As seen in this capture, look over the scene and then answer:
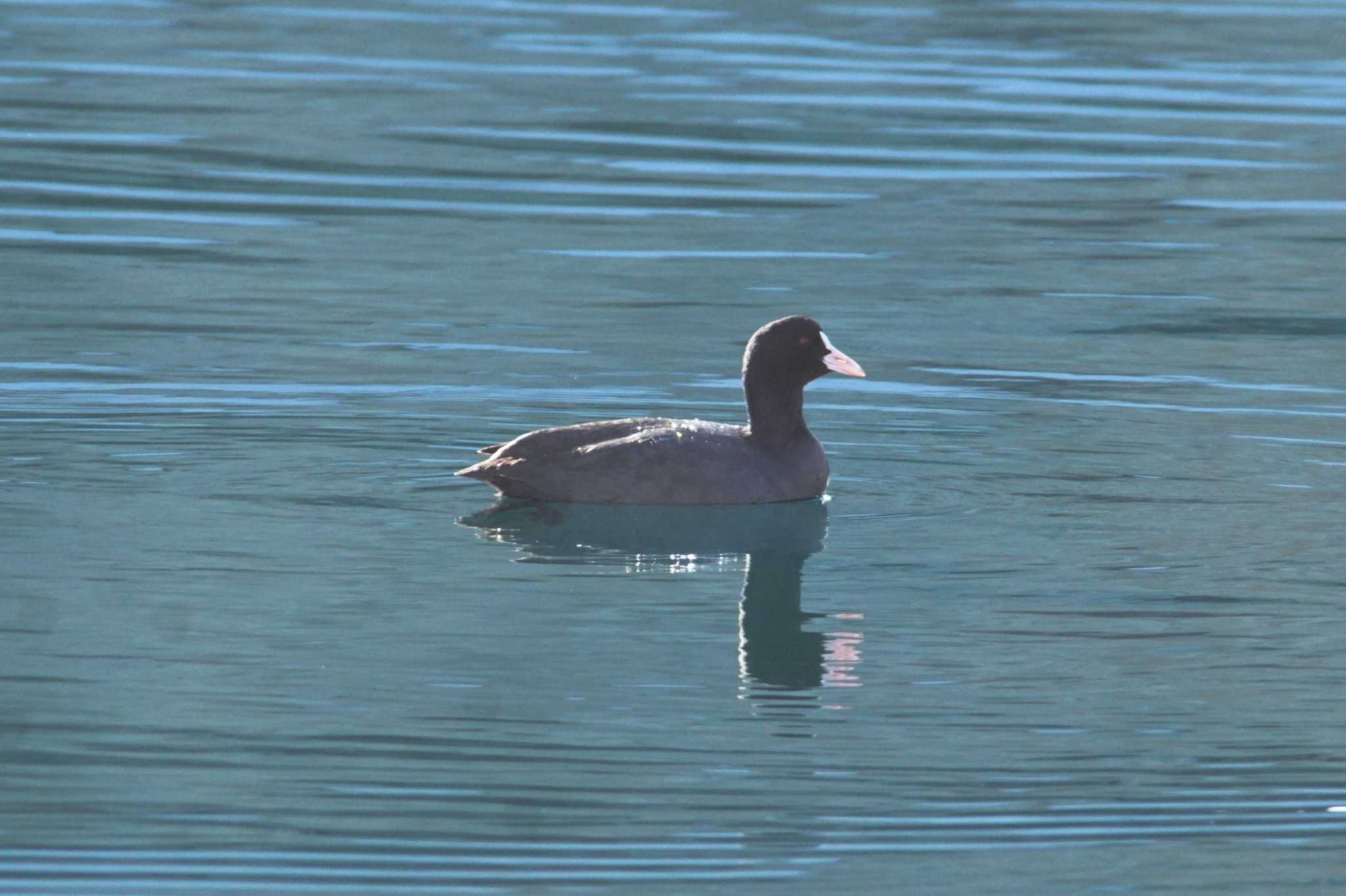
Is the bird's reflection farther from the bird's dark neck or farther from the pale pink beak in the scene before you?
the pale pink beak

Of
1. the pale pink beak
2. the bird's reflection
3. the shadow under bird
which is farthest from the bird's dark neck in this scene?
the bird's reflection

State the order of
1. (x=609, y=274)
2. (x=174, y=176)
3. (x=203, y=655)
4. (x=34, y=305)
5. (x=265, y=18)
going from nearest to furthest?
(x=203, y=655) < (x=34, y=305) < (x=609, y=274) < (x=174, y=176) < (x=265, y=18)

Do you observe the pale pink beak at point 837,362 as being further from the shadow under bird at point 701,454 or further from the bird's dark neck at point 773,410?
the bird's dark neck at point 773,410

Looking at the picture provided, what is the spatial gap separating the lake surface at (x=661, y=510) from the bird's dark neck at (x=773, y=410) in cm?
38

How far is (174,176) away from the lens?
18188mm

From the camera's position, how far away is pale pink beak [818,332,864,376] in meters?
10.5

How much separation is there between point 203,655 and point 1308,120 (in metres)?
15.8

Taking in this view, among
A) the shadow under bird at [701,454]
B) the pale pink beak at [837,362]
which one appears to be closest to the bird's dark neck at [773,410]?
the shadow under bird at [701,454]

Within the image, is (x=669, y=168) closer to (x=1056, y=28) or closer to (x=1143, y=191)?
(x=1143, y=191)

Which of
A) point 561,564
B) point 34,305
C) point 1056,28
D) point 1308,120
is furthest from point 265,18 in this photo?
point 561,564

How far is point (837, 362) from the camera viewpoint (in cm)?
1056

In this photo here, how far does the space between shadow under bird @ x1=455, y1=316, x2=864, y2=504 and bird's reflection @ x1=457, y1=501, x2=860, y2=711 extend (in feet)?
0.28

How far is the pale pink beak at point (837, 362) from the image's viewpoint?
412 inches

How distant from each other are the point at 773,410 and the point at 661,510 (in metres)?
0.69
